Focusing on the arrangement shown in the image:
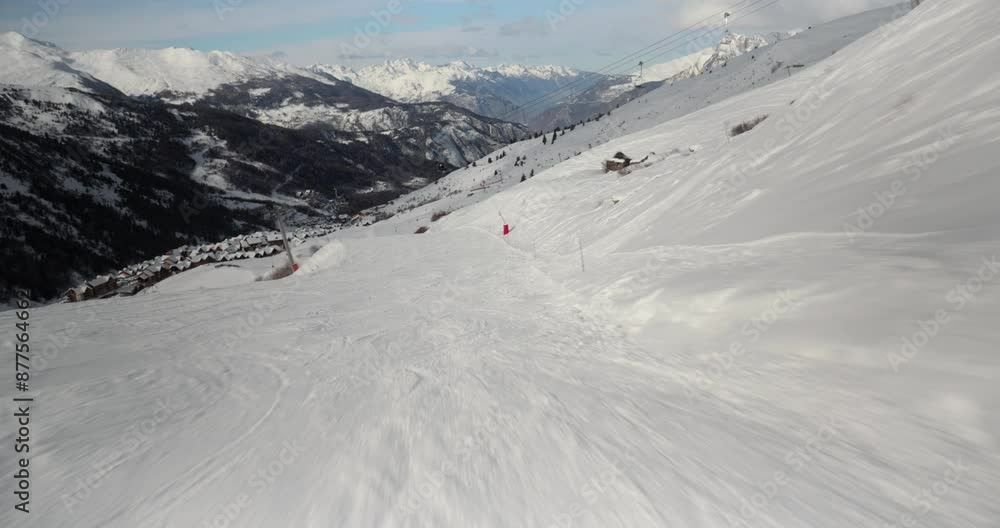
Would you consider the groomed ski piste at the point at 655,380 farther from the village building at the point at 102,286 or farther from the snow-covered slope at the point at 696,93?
the village building at the point at 102,286

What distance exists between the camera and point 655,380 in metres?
6.07

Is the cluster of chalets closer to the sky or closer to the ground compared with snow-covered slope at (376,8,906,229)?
closer to the ground

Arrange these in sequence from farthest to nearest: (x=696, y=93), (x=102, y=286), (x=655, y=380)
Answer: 1. (x=696, y=93)
2. (x=102, y=286)
3. (x=655, y=380)

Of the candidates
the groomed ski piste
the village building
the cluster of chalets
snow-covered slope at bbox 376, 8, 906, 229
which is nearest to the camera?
Result: the groomed ski piste

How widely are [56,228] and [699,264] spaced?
552 feet

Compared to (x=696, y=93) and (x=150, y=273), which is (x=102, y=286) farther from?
(x=696, y=93)

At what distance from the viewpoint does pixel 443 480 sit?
396 centimetres

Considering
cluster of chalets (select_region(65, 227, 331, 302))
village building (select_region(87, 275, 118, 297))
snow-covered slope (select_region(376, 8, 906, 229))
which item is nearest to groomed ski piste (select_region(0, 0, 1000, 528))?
snow-covered slope (select_region(376, 8, 906, 229))

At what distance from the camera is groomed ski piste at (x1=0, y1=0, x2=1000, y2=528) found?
12.1 ft

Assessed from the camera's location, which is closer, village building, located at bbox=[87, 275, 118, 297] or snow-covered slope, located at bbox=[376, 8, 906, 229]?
snow-covered slope, located at bbox=[376, 8, 906, 229]

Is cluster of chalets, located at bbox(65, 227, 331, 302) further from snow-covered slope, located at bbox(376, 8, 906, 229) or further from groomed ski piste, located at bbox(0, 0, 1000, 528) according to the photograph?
groomed ski piste, located at bbox(0, 0, 1000, 528)

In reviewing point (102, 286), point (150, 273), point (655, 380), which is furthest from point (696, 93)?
point (102, 286)

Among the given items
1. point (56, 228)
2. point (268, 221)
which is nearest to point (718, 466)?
point (56, 228)

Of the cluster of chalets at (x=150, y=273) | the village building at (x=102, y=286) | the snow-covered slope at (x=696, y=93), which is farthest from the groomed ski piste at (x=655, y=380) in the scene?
the village building at (x=102, y=286)
